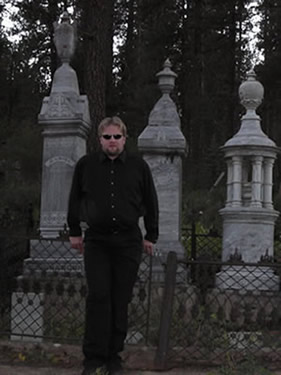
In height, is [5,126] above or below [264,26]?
below

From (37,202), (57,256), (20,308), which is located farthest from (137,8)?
(20,308)

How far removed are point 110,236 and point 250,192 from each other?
4697mm

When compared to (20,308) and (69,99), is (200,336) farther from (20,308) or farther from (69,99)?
(69,99)

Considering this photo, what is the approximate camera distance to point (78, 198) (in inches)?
170

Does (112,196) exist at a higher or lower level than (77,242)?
higher

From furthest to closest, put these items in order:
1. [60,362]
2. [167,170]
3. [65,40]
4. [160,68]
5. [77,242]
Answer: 1. [160,68]
2. [65,40]
3. [167,170]
4. [60,362]
5. [77,242]

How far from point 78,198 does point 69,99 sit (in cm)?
440

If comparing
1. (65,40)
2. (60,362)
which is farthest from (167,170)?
(60,362)

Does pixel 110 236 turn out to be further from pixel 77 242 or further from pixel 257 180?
pixel 257 180

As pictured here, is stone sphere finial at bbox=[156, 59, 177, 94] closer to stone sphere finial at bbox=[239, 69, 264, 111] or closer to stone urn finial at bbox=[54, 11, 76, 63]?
stone sphere finial at bbox=[239, 69, 264, 111]

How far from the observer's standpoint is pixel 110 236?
412cm

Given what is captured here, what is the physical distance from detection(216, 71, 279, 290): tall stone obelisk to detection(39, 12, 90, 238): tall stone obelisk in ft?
6.65

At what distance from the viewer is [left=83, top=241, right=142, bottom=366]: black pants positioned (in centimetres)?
415

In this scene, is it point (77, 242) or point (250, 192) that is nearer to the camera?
point (77, 242)
